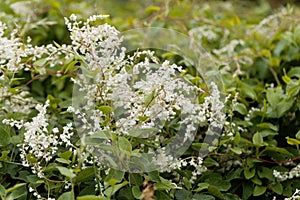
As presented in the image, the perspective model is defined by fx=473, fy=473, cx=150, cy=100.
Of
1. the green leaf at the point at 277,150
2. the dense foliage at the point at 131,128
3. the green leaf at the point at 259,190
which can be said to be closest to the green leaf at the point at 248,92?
the dense foliage at the point at 131,128

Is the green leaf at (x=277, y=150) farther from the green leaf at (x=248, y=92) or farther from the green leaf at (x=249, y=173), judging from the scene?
the green leaf at (x=248, y=92)

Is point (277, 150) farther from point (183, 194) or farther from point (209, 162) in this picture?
point (183, 194)

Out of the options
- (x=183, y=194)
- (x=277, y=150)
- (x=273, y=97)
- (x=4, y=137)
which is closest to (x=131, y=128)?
(x=183, y=194)

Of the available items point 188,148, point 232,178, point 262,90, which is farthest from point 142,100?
point 262,90

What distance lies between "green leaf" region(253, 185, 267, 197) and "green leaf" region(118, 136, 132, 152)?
47 centimetres

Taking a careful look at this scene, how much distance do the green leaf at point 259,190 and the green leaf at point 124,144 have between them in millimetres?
466

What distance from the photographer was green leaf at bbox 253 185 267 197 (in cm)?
139

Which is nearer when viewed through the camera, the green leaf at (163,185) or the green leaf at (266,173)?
the green leaf at (163,185)

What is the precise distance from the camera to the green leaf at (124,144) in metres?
1.13

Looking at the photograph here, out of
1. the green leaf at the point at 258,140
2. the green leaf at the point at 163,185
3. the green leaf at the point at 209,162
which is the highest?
the green leaf at the point at 258,140

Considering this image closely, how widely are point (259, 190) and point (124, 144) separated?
0.50 meters

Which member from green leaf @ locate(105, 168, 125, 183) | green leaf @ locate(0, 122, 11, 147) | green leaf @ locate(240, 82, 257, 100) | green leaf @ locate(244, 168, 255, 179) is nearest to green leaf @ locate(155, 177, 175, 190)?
green leaf @ locate(105, 168, 125, 183)

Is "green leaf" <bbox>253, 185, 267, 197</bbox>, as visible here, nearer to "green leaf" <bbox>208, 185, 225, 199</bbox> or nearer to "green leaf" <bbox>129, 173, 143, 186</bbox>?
"green leaf" <bbox>208, 185, 225, 199</bbox>

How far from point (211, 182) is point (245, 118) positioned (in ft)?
0.96
